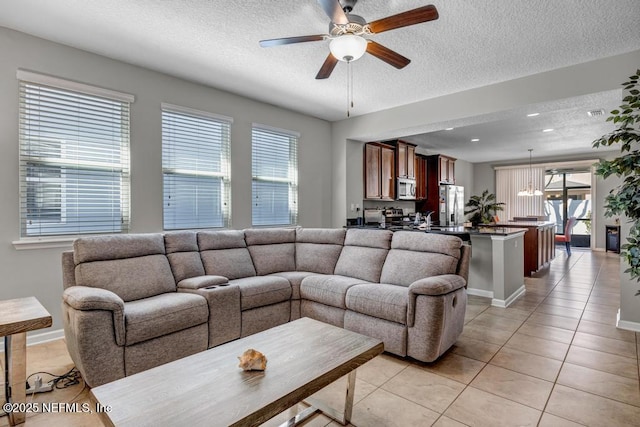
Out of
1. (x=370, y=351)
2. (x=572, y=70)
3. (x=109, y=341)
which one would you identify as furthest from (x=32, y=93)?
(x=572, y=70)

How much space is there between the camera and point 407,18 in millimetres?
2053

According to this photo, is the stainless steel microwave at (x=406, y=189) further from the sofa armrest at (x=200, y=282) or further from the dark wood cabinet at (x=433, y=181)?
the sofa armrest at (x=200, y=282)

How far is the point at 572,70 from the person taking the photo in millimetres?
3486

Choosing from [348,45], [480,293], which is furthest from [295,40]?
[480,293]

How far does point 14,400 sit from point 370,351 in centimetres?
204

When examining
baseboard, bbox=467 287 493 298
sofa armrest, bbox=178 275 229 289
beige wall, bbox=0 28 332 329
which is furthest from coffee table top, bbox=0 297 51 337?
baseboard, bbox=467 287 493 298

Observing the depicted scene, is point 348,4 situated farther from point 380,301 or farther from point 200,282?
point 200,282

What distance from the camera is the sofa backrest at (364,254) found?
3330mm

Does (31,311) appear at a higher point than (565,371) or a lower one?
higher

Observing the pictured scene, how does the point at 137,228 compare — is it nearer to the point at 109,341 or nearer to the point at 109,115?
the point at 109,115

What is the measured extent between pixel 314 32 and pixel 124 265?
2.63m

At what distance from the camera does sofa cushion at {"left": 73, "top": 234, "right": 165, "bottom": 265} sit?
2588 millimetres

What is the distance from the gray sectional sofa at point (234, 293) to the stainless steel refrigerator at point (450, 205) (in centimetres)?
499

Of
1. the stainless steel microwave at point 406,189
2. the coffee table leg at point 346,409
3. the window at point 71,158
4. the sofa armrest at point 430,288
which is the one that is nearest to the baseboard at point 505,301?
the sofa armrest at point 430,288
